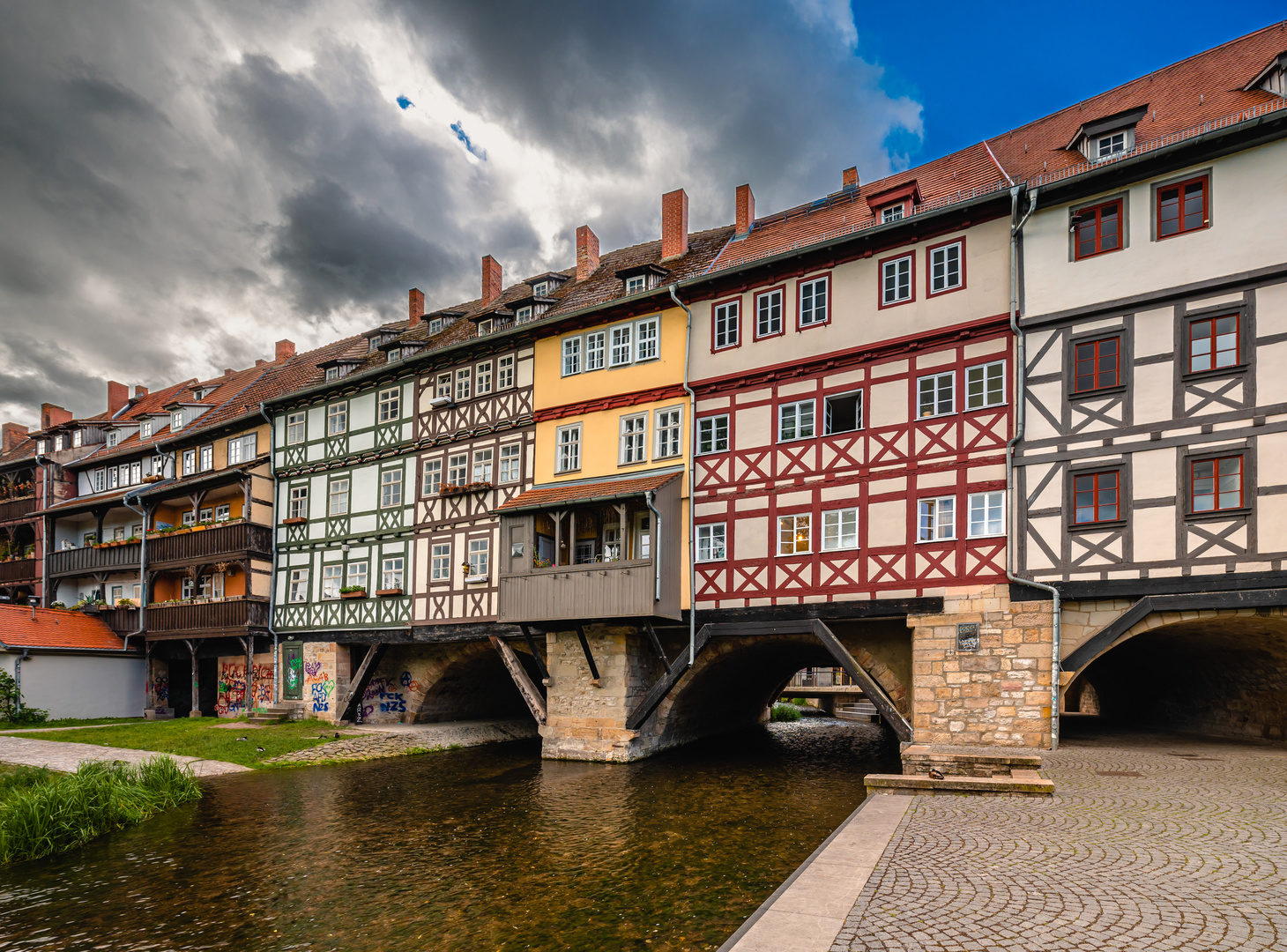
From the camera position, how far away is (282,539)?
94.0 ft

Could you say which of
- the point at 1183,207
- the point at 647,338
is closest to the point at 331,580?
the point at 647,338

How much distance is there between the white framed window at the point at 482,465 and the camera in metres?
23.8

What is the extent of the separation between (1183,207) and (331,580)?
24.5m

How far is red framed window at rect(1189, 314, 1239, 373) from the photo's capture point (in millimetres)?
14211

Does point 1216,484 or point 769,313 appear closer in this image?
point 1216,484

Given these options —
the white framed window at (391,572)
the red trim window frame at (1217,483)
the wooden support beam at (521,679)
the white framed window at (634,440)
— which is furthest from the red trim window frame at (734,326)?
the white framed window at (391,572)

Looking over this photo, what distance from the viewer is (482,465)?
24.0m

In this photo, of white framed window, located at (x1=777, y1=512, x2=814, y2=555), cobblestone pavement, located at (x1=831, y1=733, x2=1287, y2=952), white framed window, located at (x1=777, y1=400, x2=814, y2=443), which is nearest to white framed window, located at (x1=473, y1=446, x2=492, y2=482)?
white framed window, located at (x1=777, y1=400, x2=814, y2=443)

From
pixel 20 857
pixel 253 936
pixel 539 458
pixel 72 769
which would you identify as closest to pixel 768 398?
pixel 539 458

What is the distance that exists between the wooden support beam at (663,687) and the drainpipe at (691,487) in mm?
160

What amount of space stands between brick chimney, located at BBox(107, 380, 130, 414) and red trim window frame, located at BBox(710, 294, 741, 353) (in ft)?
117

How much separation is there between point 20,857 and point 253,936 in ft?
19.6

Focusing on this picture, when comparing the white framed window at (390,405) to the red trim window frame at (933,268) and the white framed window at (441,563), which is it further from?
the red trim window frame at (933,268)

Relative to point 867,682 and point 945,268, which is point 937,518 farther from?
point 945,268
